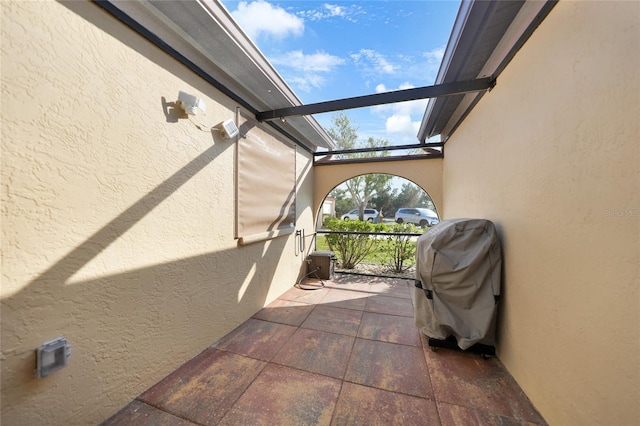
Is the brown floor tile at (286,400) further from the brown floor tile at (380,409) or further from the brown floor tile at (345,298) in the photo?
the brown floor tile at (345,298)

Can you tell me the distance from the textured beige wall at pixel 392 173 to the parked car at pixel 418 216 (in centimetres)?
895

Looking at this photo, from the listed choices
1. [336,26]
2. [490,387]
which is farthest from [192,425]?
[336,26]

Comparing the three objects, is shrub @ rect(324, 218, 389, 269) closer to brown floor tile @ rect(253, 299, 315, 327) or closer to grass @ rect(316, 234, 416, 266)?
grass @ rect(316, 234, 416, 266)

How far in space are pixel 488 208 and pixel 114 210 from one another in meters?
3.24

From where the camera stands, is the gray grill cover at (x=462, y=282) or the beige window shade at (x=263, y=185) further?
the beige window shade at (x=263, y=185)

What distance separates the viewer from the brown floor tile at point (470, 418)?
142 cm

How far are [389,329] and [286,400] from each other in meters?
1.49

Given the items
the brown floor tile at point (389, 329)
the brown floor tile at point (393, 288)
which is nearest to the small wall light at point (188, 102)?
the brown floor tile at point (389, 329)

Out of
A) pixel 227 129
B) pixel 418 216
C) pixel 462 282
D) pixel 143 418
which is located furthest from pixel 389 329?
pixel 418 216

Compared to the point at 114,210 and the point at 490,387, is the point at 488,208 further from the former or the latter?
the point at 114,210

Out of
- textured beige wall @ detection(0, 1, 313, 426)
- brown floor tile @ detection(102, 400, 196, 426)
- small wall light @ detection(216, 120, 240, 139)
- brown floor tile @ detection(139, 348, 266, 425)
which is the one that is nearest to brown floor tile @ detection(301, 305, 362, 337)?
brown floor tile @ detection(139, 348, 266, 425)

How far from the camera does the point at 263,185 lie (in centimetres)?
305

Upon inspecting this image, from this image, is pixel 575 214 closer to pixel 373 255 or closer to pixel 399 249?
pixel 399 249

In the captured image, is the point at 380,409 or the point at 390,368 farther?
the point at 390,368
